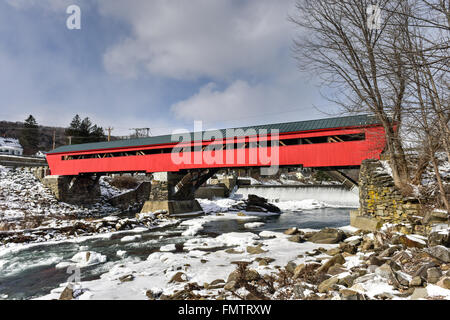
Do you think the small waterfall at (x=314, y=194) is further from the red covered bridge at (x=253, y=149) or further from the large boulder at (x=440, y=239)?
the large boulder at (x=440, y=239)

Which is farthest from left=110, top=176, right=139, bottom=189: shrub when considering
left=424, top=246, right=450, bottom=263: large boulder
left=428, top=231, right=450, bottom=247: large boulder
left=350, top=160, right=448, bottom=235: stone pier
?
left=424, top=246, right=450, bottom=263: large boulder

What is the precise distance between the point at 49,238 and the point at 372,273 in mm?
12887

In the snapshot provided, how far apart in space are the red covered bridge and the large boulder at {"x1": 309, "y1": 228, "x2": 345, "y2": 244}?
164 inches

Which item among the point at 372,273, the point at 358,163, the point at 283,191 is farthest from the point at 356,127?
the point at 283,191

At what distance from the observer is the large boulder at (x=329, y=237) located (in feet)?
26.3

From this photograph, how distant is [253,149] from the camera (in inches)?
603

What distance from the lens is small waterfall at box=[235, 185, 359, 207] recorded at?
27273mm

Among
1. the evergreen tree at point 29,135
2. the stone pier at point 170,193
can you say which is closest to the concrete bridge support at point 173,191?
the stone pier at point 170,193

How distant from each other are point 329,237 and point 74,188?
22.4 m

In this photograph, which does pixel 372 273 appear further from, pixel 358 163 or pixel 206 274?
pixel 358 163

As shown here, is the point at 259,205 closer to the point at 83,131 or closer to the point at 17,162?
the point at 17,162

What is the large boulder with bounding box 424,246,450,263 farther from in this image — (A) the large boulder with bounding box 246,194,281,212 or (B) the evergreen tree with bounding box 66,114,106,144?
(B) the evergreen tree with bounding box 66,114,106,144

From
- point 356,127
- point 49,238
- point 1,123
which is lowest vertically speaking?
point 49,238

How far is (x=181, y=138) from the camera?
683 inches
